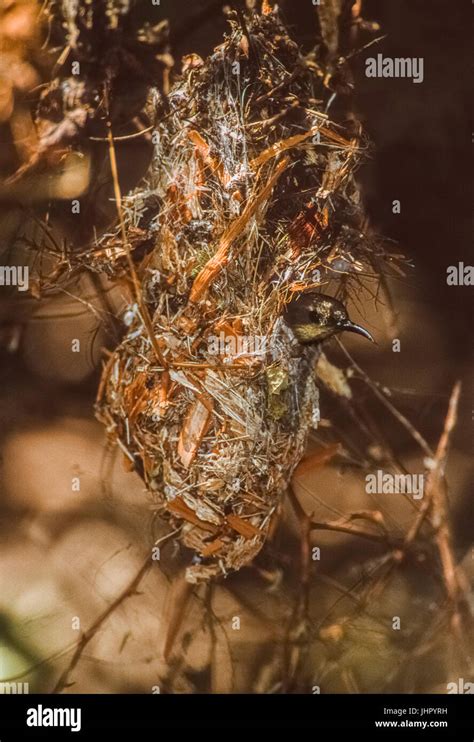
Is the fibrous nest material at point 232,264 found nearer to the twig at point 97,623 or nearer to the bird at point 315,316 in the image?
the bird at point 315,316

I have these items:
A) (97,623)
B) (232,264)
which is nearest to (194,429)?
(232,264)

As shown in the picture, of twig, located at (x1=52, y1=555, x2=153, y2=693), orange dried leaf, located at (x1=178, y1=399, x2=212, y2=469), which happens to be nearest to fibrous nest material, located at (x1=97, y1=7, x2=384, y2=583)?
orange dried leaf, located at (x1=178, y1=399, x2=212, y2=469)

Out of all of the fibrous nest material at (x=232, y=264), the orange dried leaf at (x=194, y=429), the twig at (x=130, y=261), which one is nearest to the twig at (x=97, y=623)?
the fibrous nest material at (x=232, y=264)

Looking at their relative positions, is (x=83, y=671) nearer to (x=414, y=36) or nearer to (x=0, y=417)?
(x=0, y=417)

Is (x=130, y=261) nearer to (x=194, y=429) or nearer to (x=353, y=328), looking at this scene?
(x=194, y=429)

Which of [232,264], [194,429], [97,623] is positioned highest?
[232,264]

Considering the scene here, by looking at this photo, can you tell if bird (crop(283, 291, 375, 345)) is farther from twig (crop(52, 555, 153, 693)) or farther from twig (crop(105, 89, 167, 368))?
twig (crop(52, 555, 153, 693))
